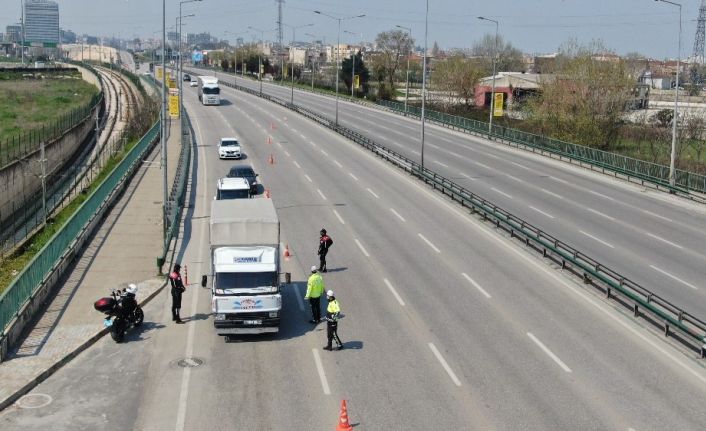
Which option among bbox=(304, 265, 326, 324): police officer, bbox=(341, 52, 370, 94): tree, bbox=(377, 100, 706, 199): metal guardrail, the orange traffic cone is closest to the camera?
the orange traffic cone

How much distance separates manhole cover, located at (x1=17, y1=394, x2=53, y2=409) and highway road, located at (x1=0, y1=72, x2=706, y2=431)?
0.22 ft

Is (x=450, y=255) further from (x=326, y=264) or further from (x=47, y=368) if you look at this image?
(x=47, y=368)

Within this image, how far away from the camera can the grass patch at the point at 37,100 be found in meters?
84.8

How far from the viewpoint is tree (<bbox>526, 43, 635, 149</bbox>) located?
70562 millimetres

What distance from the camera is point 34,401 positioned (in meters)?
16.7

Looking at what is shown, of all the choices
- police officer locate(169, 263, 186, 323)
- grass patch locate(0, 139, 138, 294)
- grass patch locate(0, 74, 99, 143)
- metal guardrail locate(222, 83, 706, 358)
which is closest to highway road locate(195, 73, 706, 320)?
metal guardrail locate(222, 83, 706, 358)

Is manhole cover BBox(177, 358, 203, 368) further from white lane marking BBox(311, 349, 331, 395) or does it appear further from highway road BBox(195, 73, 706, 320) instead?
highway road BBox(195, 73, 706, 320)

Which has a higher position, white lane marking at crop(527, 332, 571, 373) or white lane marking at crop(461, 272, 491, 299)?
white lane marking at crop(461, 272, 491, 299)

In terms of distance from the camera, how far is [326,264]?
28.2 m

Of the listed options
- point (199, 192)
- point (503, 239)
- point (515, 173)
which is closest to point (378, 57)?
point (515, 173)

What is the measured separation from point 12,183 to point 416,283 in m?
32.5

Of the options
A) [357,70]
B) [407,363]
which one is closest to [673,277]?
[407,363]

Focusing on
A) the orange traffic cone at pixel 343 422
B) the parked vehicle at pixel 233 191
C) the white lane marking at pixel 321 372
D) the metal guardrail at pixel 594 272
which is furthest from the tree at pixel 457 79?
the orange traffic cone at pixel 343 422

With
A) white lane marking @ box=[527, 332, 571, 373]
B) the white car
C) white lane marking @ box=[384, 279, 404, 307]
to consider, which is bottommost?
white lane marking @ box=[527, 332, 571, 373]
